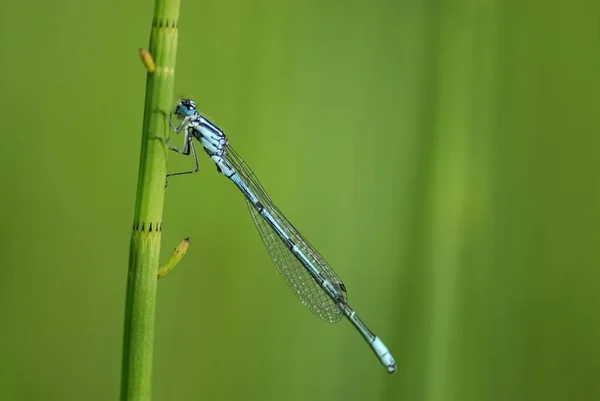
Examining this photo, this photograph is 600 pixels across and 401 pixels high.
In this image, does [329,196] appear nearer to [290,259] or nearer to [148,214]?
[290,259]

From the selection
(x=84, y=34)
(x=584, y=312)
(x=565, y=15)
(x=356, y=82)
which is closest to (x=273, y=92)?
(x=356, y=82)

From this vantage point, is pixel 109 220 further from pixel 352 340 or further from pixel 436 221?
pixel 436 221

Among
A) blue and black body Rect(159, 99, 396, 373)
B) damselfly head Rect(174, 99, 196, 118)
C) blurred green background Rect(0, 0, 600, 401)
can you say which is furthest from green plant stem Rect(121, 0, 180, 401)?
blurred green background Rect(0, 0, 600, 401)

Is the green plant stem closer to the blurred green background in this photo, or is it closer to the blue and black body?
the blue and black body

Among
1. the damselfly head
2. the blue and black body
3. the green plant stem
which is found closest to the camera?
the green plant stem

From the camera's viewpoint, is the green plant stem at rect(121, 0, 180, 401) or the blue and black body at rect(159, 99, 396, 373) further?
the blue and black body at rect(159, 99, 396, 373)

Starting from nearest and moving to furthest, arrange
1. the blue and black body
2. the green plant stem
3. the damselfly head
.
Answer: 1. the green plant stem
2. the damselfly head
3. the blue and black body

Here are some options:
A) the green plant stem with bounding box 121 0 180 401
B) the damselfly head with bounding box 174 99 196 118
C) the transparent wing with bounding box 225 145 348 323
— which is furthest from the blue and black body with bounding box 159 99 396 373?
the green plant stem with bounding box 121 0 180 401

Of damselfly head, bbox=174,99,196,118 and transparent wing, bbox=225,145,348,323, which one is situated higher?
damselfly head, bbox=174,99,196,118
